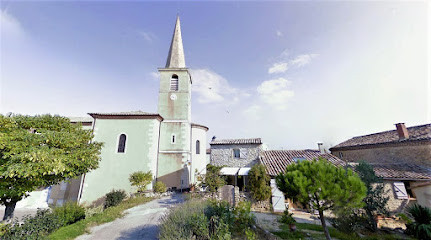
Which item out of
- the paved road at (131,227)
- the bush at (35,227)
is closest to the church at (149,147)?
the paved road at (131,227)

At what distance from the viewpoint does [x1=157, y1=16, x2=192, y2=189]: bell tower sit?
58.9ft

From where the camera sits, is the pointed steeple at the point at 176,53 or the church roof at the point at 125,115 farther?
the pointed steeple at the point at 176,53

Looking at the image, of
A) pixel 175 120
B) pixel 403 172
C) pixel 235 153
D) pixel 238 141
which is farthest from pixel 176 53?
pixel 403 172

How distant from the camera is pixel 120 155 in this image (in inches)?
650

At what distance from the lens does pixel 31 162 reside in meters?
6.21

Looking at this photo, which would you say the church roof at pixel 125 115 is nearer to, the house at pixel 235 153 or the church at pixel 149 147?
the church at pixel 149 147

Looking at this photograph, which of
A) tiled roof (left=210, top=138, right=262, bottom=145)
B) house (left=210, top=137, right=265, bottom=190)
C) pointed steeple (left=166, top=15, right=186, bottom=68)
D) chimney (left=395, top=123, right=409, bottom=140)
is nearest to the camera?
chimney (left=395, top=123, right=409, bottom=140)

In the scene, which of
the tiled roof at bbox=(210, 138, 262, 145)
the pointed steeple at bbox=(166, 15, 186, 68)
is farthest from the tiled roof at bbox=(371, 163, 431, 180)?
the pointed steeple at bbox=(166, 15, 186, 68)

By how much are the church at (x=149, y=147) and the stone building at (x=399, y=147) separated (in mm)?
22863

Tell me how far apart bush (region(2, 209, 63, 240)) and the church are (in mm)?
7655

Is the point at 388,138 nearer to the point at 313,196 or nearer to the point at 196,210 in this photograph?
the point at 313,196

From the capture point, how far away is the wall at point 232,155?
21.5 metres

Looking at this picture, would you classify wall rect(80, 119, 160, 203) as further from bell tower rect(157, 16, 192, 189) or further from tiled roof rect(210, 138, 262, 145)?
tiled roof rect(210, 138, 262, 145)

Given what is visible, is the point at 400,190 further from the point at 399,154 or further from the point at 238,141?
the point at 238,141
